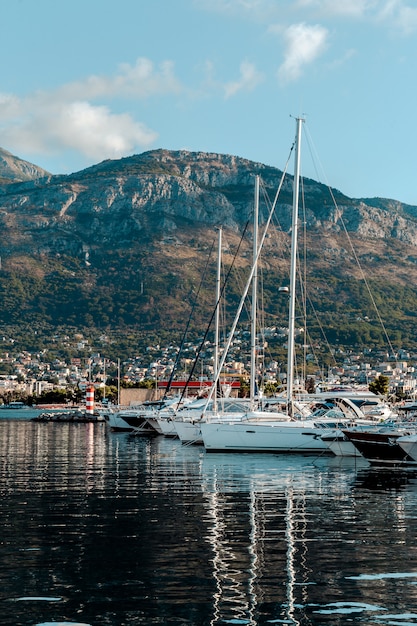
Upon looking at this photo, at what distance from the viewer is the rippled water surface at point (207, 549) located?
43.4ft

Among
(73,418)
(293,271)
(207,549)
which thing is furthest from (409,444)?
(73,418)

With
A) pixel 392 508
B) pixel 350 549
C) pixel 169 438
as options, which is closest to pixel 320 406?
pixel 169 438

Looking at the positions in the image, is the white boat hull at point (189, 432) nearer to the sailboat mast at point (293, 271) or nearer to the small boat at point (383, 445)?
the sailboat mast at point (293, 271)

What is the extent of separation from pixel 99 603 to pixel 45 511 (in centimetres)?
1006

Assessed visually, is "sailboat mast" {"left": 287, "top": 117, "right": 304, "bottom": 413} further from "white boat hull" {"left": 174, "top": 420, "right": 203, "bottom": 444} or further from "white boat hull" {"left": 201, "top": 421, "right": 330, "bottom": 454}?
"white boat hull" {"left": 174, "top": 420, "right": 203, "bottom": 444}

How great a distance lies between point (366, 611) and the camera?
13258 mm

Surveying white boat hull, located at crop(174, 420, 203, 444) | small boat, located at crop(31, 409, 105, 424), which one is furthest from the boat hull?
small boat, located at crop(31, 409, 105, 424)

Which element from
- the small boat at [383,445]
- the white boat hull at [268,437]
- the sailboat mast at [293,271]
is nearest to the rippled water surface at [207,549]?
the small boat at [383,445]

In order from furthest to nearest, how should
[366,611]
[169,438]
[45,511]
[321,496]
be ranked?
[169,438] → [321,496] → [45,511] → [366,611]

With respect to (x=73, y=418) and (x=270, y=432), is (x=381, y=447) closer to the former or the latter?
(x=270, y=432)

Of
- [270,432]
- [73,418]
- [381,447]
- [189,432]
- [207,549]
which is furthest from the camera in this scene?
[73,418]

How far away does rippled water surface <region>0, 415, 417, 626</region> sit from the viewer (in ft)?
43.4

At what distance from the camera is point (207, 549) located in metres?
17.8

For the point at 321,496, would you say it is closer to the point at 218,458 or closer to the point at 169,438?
the point at 218,458
